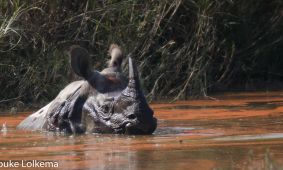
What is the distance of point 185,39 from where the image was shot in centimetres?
1391

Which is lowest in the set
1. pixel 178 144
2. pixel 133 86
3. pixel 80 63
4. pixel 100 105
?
pixel 178 144

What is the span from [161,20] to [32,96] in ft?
7.67

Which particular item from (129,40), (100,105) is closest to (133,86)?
(100,105)

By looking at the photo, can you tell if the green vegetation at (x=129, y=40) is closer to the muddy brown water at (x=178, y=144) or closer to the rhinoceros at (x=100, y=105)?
the muddy brown water at (x=178, y=144)

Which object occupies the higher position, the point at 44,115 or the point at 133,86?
the point at 133,86

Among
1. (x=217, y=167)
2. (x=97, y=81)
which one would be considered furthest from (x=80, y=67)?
(x=217, y=167)

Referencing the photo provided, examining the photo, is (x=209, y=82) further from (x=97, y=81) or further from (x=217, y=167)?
(x=217, y=167)

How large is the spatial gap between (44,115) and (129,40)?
153 inches

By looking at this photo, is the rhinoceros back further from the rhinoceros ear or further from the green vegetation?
the green vegetation

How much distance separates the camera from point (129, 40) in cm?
1344

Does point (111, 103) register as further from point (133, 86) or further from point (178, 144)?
point (178, 144)

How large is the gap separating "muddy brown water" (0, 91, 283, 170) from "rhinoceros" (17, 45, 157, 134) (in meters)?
0.13

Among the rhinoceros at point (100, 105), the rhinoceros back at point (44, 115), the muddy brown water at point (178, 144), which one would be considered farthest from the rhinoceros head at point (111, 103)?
the rhinoceros back at point (44, 115)

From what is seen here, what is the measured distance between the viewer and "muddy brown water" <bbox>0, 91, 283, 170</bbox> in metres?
6.71
